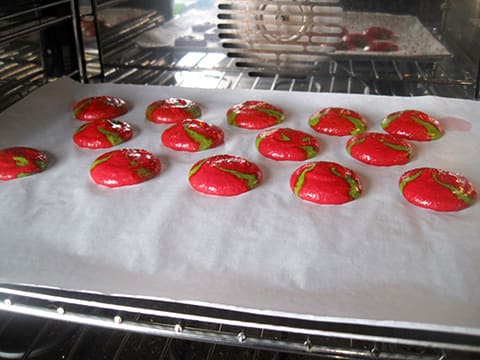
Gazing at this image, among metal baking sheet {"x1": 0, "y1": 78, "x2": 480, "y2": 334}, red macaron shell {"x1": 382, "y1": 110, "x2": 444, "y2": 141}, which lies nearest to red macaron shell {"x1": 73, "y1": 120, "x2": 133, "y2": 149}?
metal baking sheet {"x1": 0, "y1": 78, "x2": 480, "y2": 334}

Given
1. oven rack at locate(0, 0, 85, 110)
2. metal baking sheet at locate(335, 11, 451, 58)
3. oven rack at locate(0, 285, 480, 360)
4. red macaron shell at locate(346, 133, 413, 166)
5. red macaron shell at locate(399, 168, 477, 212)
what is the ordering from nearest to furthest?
oven rack at locate(0, 285, 480, 360) → red macaron shell at locate(399, 168, 477, 212) → red macaron shell at locate(346, 133, 413, 166) → oven rack at locate(0, 0, 85, 110) → metal baking sheet at locate(335, 11, 451, 58)

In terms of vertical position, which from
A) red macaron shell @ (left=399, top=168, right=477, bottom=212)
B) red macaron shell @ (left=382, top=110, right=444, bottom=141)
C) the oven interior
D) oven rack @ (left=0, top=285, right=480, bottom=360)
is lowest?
oven rack @ (left=0, top=285, right=480, bottom=360)

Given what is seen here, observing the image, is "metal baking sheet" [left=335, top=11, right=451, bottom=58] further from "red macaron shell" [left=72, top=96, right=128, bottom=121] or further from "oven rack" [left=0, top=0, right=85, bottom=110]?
"oven rack" [left=0, top=0, right=85, bottom=110]

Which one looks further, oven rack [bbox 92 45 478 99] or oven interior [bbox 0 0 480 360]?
oven rack [bbox 92 45 478 99]

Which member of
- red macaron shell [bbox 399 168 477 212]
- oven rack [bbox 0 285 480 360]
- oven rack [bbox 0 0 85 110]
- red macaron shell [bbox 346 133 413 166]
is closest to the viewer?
oven rack [bbox 0 285 480 360]

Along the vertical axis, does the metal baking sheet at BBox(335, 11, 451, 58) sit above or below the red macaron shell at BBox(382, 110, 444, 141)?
above

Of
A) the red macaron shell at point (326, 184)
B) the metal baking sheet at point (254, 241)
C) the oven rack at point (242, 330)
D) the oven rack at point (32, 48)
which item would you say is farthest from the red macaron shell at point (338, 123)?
the oven rack at point (32, 48)

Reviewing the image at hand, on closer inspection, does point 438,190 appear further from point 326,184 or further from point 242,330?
point 242,330

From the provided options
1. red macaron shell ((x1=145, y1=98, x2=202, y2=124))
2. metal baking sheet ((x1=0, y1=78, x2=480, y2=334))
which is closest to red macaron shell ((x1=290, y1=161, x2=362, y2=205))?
metal baking sheet ((x1=0, y1=78, x2=480, y2=334))
